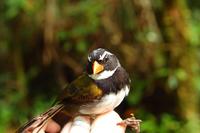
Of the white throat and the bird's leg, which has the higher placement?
the white throat

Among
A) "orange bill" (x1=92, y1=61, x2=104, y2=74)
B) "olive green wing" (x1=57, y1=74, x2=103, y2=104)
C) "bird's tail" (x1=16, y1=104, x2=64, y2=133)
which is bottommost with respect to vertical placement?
"bird's tail" (x1=16, y1=104, x2=64, y2=133)

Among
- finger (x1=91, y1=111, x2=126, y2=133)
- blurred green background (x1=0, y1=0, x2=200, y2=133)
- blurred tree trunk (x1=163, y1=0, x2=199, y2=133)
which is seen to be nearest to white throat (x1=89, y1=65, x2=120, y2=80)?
finger (x1=91, y1=111, x2=126, y2=133)

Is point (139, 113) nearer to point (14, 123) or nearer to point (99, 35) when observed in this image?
point (99, 35)

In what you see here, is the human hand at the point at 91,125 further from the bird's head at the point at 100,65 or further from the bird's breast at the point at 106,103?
the bird's head at the point at 100,65

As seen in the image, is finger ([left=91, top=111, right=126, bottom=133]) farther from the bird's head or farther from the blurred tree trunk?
the blurred tree trunk

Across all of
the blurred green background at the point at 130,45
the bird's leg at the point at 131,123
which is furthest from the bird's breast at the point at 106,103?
the blurred green background at the point at 130,45

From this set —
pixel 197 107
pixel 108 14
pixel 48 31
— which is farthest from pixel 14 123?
pixel 197 107
